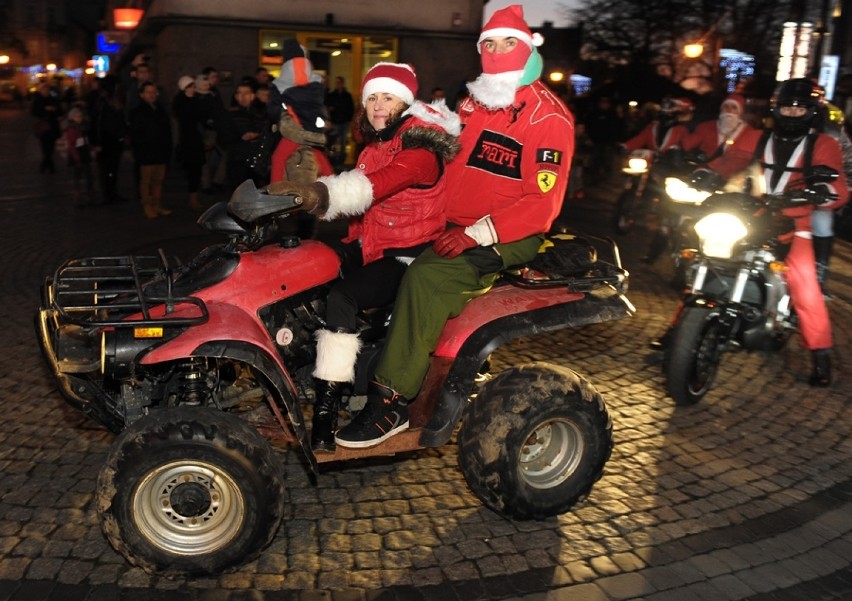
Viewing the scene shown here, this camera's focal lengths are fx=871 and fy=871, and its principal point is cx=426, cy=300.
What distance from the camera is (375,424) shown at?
4211mm

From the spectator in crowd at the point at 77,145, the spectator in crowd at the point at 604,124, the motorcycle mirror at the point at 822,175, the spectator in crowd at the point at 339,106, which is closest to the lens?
the motorcycle mirror at the point at 822,175

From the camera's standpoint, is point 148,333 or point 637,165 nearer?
point 148,333

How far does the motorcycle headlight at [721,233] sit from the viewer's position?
6305mm

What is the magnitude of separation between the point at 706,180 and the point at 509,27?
268 centimetres

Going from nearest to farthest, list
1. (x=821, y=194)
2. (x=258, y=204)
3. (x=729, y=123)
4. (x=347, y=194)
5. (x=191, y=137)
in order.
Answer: (x=258, y=204), (x=347, y=194), (x=821, y=194), (x=729, y=123), (x=191, y=137)

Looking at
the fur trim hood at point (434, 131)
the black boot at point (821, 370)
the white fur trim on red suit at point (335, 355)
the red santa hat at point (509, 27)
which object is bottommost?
the black boot at point (821, 370)

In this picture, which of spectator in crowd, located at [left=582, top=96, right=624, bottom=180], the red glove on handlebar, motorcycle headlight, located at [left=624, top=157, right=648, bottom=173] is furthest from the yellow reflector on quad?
spectator in crowd, located at [left=582, top=96, right=624, bottom=180]

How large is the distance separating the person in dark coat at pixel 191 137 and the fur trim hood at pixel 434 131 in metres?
9.98

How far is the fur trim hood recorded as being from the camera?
13.3 ft

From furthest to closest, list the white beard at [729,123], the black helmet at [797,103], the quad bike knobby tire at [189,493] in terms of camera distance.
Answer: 1. the white beard at [729,123]
2. the black helmet at [797,103]
3. the quad bike knobby tire at [189,493]

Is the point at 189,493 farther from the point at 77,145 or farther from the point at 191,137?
the point at 191,137

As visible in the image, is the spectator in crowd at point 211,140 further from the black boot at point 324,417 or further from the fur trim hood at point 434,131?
the black boot at point 324,417

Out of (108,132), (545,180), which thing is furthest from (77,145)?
(545,180)

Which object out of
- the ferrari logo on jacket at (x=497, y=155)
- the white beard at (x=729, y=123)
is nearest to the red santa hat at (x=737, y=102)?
the white beard at (x=729, y=123)
